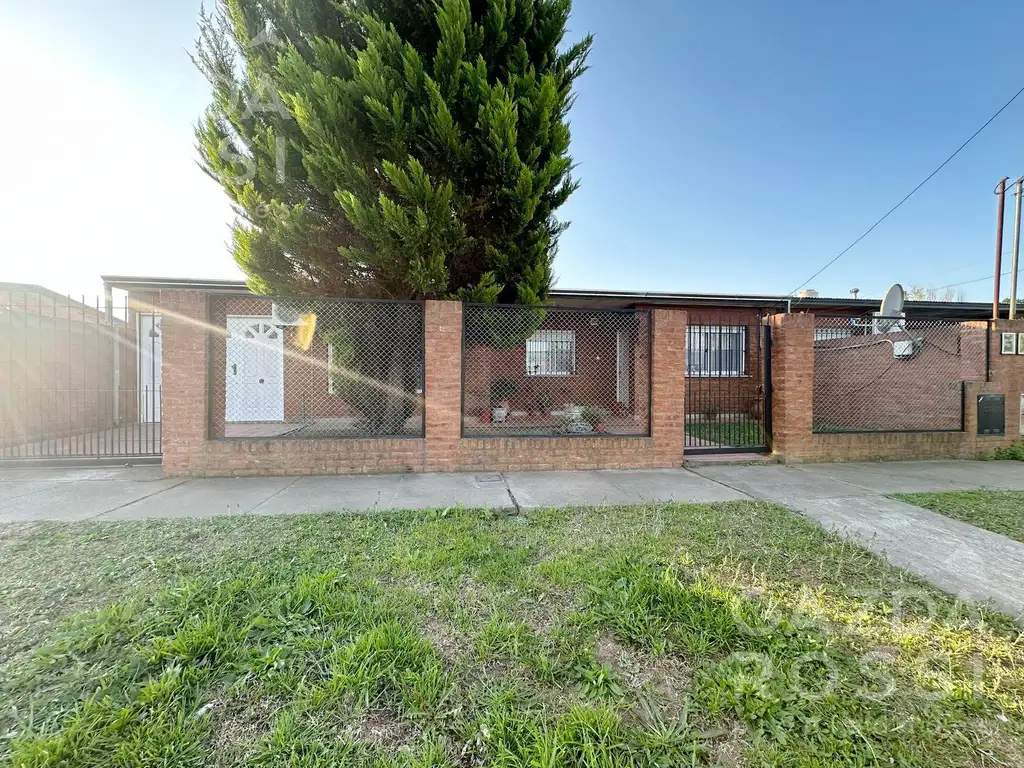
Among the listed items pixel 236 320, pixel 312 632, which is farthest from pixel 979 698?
pixel 236 320

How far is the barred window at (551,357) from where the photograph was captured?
9.67 metres

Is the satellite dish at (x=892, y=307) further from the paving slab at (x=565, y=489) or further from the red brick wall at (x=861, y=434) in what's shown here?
the paving slab at (x=565, y=489)

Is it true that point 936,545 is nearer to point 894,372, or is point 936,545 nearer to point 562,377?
point 894,372

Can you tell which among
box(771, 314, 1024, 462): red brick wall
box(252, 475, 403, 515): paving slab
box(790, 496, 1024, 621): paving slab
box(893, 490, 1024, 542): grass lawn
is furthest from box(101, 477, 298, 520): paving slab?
box(771, 314, 1024, 462): red brick wall

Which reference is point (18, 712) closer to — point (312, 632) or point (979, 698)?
point (312, 632)

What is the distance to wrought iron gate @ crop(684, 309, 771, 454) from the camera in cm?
625

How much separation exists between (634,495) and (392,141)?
4975 millimetres

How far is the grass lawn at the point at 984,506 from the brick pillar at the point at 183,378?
795 centimetres

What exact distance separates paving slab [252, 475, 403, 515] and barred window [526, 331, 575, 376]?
533 cm

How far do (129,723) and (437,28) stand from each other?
6.90 m

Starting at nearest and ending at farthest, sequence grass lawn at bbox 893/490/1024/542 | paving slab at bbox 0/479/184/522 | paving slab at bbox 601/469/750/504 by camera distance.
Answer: grass lawn at bbox 893/490/1024/542 → paving slab at bbox 0/479/184/522 → paving slab at bbox 601/469/750/504

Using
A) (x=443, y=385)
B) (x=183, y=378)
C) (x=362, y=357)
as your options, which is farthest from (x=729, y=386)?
(x=183, y=378)

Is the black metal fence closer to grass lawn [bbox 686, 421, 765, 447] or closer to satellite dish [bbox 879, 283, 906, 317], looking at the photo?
grass lawn [bbox 686, 421, 765, 447]

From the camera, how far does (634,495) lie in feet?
14.2
